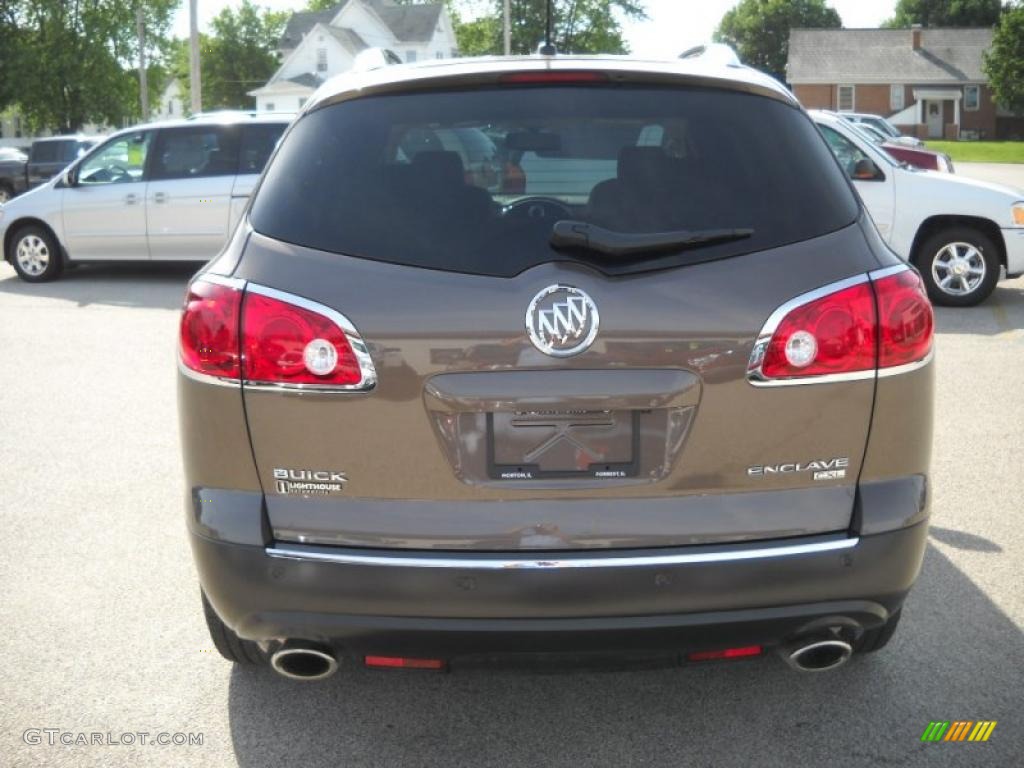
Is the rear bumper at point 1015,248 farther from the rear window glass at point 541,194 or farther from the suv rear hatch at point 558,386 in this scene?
the suv rear hatch at point 558,386

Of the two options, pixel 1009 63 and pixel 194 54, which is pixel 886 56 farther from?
pixel 194 54

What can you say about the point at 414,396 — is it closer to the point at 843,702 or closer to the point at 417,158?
the point at 417,158

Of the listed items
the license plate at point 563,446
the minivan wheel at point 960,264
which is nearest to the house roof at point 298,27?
the minivan wheel at point 960,264

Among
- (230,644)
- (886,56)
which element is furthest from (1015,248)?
(886,56)

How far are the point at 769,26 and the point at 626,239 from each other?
119220 mm

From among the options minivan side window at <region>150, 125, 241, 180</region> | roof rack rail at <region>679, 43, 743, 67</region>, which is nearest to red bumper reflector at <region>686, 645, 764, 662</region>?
roof rack rail at <region>679, 43, 743, 67</region>

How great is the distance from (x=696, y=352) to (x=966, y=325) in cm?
885

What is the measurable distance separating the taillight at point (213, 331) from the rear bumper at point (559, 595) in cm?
45

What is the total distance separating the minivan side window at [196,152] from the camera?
46.8 feet

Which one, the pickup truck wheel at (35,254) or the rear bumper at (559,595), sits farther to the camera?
the pickup truck wheel at (35,254)

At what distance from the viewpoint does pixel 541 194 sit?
3.41 meters

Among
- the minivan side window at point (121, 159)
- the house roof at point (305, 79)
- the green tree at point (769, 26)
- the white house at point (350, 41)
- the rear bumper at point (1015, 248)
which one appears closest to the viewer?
the rear bumper at point (1015, 248)

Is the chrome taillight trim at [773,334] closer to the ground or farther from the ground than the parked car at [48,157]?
closer to the ground

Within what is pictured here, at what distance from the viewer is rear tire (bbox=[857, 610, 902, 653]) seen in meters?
3.53
